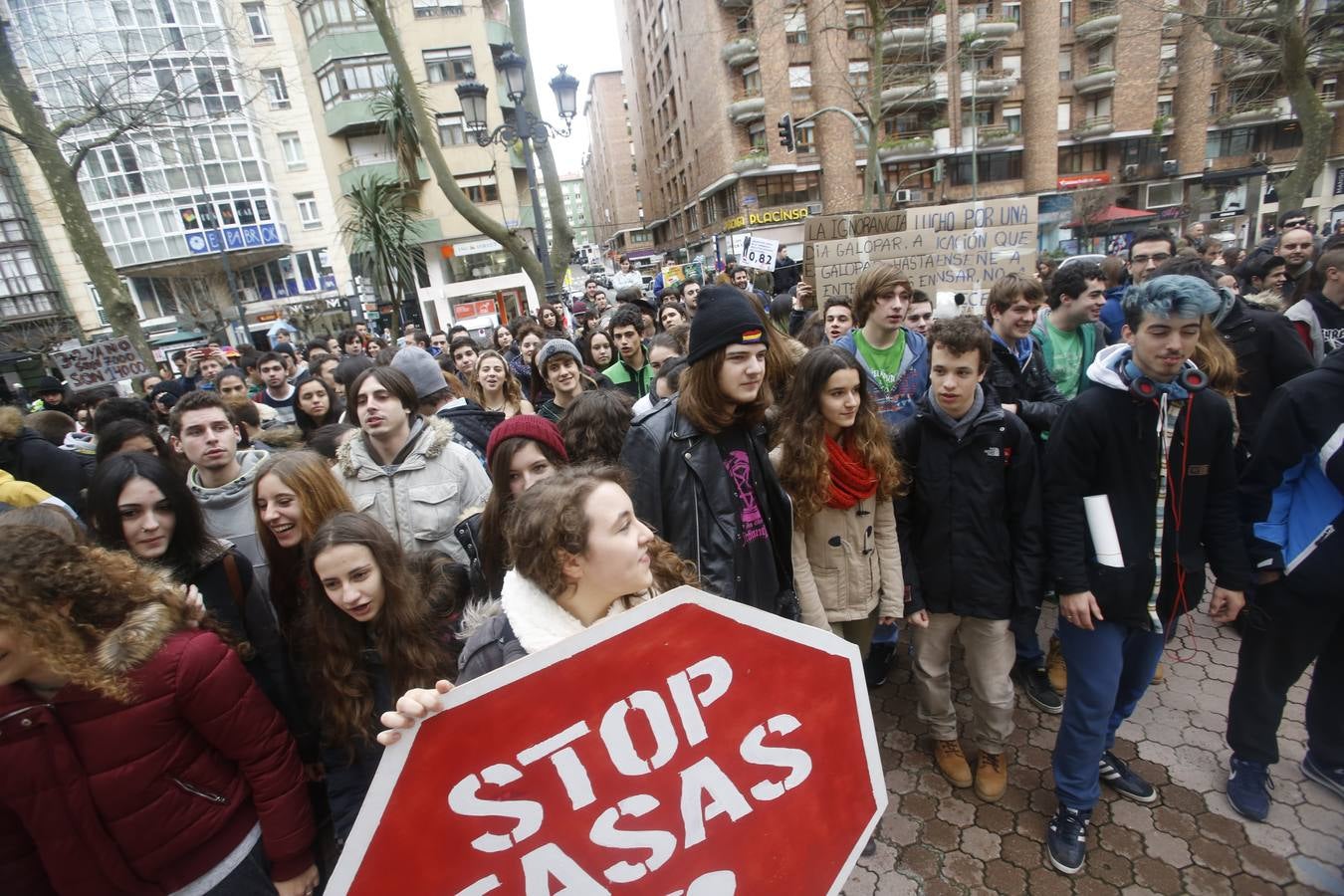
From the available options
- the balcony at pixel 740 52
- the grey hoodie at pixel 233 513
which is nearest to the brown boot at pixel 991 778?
the grey hoodie at pixel 233 513

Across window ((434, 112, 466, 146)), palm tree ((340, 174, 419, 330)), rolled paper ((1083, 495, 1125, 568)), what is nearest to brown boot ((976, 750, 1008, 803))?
rolled paper ((1083, 495, 1125, 568))

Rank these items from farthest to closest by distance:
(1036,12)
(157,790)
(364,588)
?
(1036,12) < (364,588) < (157,790)

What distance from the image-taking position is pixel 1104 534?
2281 mm

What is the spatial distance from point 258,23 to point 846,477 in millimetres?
36028

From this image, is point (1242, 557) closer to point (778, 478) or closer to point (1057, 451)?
point (1057, 451)

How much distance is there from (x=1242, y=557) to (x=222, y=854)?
365cm

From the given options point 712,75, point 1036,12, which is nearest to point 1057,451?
point 712,75

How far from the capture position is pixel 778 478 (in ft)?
8.27

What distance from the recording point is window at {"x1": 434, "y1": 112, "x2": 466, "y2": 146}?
2414 cm

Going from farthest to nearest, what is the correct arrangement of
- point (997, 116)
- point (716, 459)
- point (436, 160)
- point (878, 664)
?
1. point (997, 116)
2. point (436, 160)
3. point (878, 664)
4. point (716, 459)

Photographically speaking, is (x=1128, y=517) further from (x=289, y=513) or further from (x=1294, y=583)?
(x=289, y=513)

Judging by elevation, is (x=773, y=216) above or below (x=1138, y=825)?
above

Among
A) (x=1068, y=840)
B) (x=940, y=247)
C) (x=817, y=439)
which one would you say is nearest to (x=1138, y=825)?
(x=1068, y=840)

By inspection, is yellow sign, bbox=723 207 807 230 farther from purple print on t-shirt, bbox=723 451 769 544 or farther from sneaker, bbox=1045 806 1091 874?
sneaker, bbox=1045 806 1091 874
